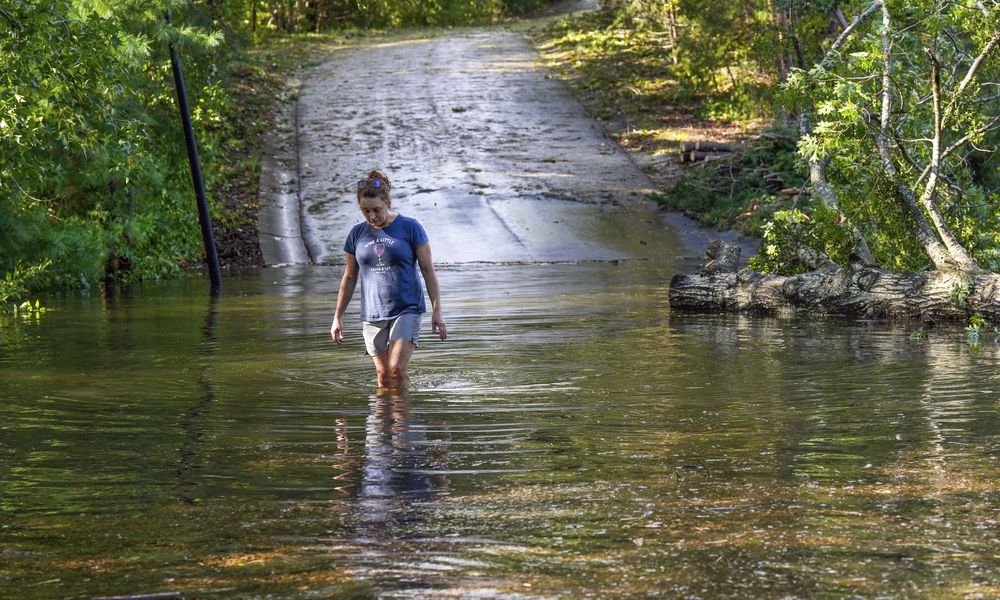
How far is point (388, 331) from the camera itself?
9781 mm

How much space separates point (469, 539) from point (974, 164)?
64.3ft

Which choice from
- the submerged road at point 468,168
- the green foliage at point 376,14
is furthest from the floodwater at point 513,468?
the green foliage at point 376,14

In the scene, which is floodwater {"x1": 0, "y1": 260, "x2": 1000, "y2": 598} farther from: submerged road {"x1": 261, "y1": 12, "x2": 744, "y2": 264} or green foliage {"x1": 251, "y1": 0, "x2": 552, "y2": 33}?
green foliage {"x1": 251, "y1": 0, "x2": 552, "y2": 33}

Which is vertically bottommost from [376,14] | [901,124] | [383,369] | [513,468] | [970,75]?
[513,468]

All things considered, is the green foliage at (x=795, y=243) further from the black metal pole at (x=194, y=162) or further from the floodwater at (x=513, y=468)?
the black metal pole at (x=194, y=162)

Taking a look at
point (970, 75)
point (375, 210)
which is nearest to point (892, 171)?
point (970, 75)

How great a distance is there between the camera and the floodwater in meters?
4.92

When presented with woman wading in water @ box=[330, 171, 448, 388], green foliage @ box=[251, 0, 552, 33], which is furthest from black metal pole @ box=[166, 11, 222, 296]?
green foliage @ box=[251, 0, 552, 33]

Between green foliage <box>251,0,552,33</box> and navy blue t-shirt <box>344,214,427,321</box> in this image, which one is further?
green foliage <box>251,0,552,33</box>

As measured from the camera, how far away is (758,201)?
2661 cm

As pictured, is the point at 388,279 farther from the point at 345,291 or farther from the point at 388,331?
the point at 345,291

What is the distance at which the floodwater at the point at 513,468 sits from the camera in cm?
492

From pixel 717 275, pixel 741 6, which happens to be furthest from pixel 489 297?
pixel 741 6

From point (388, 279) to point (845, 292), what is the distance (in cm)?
657
